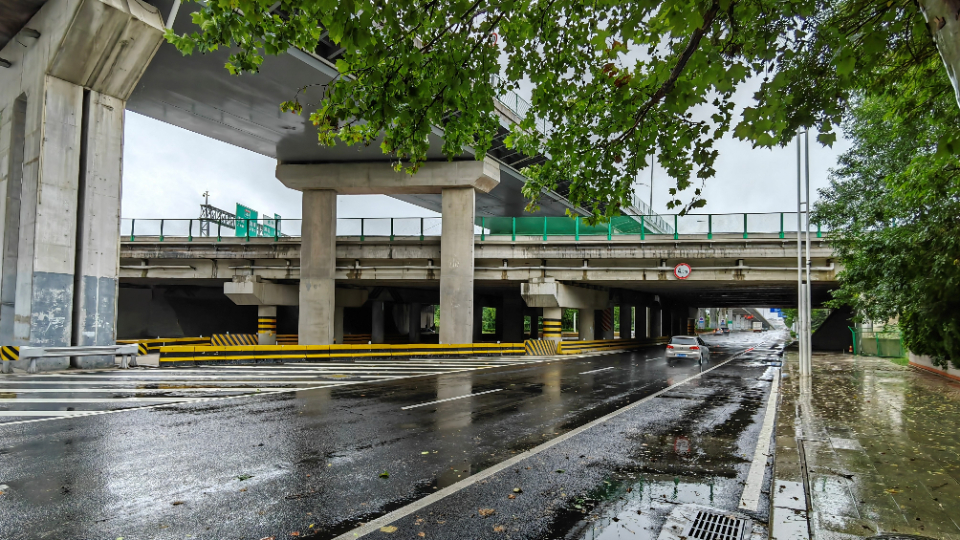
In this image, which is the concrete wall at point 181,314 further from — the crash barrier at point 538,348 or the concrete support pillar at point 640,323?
the concrete support pillar at point 640,323

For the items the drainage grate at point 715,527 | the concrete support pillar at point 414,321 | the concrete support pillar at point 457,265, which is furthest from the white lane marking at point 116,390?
the concrete support pillar at point 414,321

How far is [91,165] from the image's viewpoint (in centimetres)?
1623

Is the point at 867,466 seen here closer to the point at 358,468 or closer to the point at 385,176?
the point at 358,468

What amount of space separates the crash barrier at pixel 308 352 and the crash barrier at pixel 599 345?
278cm

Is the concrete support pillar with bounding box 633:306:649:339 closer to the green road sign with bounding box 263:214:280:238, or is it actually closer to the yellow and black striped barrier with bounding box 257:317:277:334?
the yellow and black striped barrier with bounding box 257:317:277:334

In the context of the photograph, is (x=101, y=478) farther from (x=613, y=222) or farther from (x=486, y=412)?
(x=613, y=222)

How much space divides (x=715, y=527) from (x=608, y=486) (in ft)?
4.08

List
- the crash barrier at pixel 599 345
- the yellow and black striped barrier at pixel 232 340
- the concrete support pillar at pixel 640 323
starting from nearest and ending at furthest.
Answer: the crash barrier at pixel 599 345, the yellow and black striped barrier at pixel 232 340, the concrete support pillar at pixel 640 323

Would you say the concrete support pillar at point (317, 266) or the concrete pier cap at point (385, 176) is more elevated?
the concrete pier cap at point (385, 176)

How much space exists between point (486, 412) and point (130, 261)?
29157mm

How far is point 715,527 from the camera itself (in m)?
4.84

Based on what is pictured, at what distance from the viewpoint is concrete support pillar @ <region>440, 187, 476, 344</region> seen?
91.2 feet

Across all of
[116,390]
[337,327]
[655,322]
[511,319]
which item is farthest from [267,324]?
[655,322]

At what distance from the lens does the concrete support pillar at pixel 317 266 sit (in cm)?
2841
